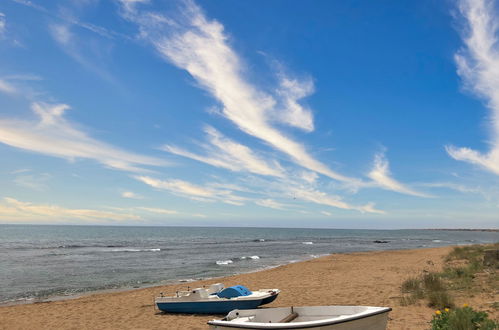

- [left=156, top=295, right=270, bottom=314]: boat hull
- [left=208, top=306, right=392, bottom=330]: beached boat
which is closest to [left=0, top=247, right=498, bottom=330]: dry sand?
[left=156, top=295, right=270, bottom=314]: boat hull

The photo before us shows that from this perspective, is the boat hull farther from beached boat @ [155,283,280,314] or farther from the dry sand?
the dry sand

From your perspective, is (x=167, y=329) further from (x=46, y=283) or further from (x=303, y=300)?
(x=46, y=283)

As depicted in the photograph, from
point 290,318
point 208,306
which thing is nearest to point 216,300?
point 208,306

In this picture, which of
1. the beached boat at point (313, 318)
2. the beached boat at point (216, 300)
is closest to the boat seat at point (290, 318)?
the beached boat at point (313, 318)

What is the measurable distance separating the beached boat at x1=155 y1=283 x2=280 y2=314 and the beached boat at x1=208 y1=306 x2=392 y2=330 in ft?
12.2

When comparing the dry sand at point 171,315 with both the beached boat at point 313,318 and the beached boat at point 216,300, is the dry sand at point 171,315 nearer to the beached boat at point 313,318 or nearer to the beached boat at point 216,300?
the beached boat at point 216,300

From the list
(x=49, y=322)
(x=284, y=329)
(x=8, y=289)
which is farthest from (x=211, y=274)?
(x=284, y=329)

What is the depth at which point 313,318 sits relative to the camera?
26.2 ft

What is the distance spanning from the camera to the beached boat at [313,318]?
6.37 m

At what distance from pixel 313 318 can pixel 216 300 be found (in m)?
4.87

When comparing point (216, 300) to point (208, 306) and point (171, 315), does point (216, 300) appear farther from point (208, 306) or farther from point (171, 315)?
point (171, 315)

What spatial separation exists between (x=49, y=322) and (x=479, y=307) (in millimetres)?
13980

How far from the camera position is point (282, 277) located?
22672 millimetres

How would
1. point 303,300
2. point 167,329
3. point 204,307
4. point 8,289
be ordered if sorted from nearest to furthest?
point 167,329, point 204,307, point 303,300, point 8,289
